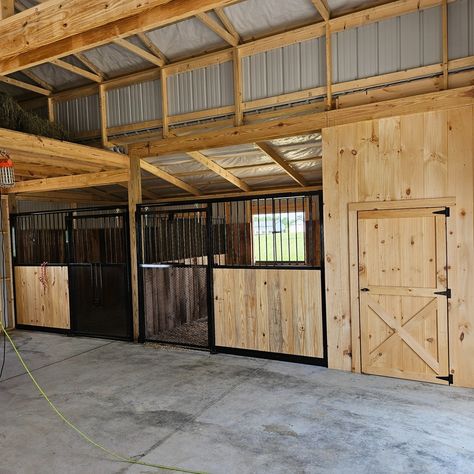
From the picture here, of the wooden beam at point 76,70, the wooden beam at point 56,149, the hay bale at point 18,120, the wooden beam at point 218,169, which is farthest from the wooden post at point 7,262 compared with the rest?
the wooden beam at point 218,169

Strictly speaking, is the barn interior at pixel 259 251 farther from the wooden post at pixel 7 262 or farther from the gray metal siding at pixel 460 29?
the wooden post at pixel 7 262

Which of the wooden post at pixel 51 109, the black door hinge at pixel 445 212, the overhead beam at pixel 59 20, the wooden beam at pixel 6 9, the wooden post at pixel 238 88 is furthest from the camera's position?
the wooden post at pixel 51 109

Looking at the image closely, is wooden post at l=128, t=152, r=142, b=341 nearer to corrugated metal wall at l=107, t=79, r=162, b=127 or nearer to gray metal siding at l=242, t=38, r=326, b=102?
corrugated metal wall at l=107, t=79, r=162, b=127

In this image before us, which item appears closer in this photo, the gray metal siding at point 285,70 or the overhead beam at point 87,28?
the overhead beam at point 87,28

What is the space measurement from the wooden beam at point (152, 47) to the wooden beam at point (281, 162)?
5.16 feet

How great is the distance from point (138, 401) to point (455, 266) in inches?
118

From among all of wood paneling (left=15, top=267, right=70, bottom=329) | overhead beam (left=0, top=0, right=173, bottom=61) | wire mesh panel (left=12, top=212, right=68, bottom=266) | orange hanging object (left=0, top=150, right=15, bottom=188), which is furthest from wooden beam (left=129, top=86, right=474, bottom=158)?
wire mesh panel (left=12, top=212, right=68, bottom=266)

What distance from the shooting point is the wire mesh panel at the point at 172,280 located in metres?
5.16

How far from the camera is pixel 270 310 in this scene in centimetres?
434

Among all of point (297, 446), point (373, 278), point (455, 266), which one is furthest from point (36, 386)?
point (455, 266)

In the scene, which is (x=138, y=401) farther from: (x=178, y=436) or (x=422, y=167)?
(x=422, y=167)

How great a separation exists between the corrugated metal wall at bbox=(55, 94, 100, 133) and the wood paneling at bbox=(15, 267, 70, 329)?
6.75 feet

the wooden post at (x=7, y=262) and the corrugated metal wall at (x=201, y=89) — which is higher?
the corrugated metal wall at (x=201, y=89)

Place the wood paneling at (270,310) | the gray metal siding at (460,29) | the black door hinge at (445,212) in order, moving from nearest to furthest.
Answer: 1. the gray metal siding at (460,29)
2. the black door hinge at (445,212)
3. the wood paneling at (270,310)
